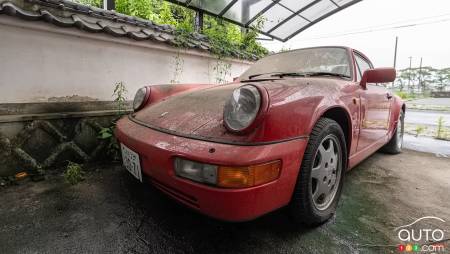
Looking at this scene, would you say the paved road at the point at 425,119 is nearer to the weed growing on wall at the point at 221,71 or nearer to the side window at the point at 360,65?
the side window at the point at 360,65

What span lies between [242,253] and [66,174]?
6.00 ft

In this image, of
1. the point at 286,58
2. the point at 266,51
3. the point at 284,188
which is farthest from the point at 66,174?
the point at 266,51

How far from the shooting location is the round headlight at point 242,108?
47.5 inches

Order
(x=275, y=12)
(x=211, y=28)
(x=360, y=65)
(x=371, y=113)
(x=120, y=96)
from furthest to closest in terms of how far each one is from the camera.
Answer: (x=275, y=12) < (x=211, y=28) < (x=120, y=96) < (x=360, y=65) < (x=371, y=113)

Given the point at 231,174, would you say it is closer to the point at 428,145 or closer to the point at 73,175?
the point at 73,175

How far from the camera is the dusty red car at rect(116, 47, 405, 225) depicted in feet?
3.67

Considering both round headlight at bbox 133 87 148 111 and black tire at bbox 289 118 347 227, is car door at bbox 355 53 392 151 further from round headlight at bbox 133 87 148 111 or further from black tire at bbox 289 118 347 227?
round headlight at bbox 133 87 148 111

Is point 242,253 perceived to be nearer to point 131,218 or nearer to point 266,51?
point 131,218

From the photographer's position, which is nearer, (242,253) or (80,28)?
(242,253)

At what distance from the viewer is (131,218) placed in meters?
1.63

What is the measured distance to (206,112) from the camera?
1.54 m

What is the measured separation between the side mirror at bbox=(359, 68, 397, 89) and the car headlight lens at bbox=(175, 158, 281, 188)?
1.55 m

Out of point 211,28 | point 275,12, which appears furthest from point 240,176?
point 275,12

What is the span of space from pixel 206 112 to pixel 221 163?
54 centimetres
